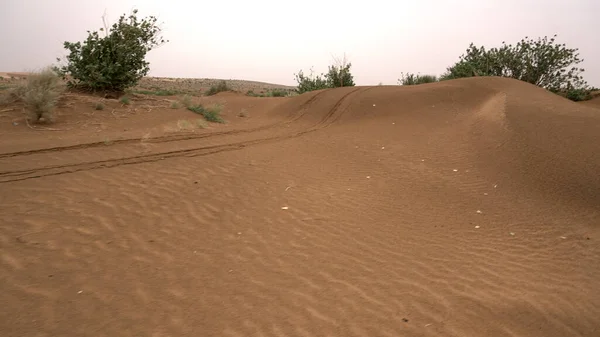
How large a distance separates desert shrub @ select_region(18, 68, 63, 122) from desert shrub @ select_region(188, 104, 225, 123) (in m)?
4.03

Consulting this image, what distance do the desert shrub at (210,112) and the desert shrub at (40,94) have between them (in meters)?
4.03

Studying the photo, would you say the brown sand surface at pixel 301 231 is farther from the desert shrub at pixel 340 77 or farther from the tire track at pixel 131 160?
the desert shrub at pixel 340 77

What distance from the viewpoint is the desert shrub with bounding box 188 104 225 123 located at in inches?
493

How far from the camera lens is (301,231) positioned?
4.95m

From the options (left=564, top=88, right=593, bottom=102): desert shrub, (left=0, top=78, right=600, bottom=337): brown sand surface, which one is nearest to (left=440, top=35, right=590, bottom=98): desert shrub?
(left=564, top=88, right=593, bottom=102): desert shrub

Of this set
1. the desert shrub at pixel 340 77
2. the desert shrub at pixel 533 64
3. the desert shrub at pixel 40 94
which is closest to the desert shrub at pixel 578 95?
the desert shrub at pixel 533 64

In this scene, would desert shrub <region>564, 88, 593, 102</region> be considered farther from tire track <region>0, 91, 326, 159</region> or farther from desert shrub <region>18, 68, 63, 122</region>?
desert shrub <region>18, 68, 63, 122</region>

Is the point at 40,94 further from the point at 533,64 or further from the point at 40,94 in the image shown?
the point at 533,64

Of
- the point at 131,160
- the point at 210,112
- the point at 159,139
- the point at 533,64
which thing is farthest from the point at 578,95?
the point at 131,160

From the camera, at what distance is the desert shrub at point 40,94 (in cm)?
924


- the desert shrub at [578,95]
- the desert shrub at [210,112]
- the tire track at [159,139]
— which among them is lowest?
the tire track at [159,139]

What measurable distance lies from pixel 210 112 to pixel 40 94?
4.92m

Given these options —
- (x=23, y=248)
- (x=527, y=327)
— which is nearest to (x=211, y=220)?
(x=23, y=248)

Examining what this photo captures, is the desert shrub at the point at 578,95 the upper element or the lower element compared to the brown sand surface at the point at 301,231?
upper
